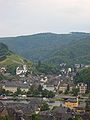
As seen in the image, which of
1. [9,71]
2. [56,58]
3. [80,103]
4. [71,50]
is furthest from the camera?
[71,50]

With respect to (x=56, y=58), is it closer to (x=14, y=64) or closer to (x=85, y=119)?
(x=14, y=64)

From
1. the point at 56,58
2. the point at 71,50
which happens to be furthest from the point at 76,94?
the point at 71,50

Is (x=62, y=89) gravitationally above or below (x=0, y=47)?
below

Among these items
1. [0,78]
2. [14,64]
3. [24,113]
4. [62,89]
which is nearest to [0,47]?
[14,64]

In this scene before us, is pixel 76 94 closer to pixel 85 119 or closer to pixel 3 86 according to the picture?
pixel 3 86

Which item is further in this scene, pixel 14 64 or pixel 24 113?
pixel 14 64

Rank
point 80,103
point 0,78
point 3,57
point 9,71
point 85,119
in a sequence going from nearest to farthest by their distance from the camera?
→ point 85,119 → point 80,103 → point 0,78 → point 9,71 → point 3,57

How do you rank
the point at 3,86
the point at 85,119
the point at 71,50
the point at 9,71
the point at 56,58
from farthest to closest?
the point at 71,50, the point at 56,58, the point at 9,71, the point at 3,86, the point at 85,119

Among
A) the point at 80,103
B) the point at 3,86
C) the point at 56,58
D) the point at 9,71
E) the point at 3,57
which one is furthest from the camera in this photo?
the point at 56,58

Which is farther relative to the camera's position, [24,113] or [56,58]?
[56,58]
